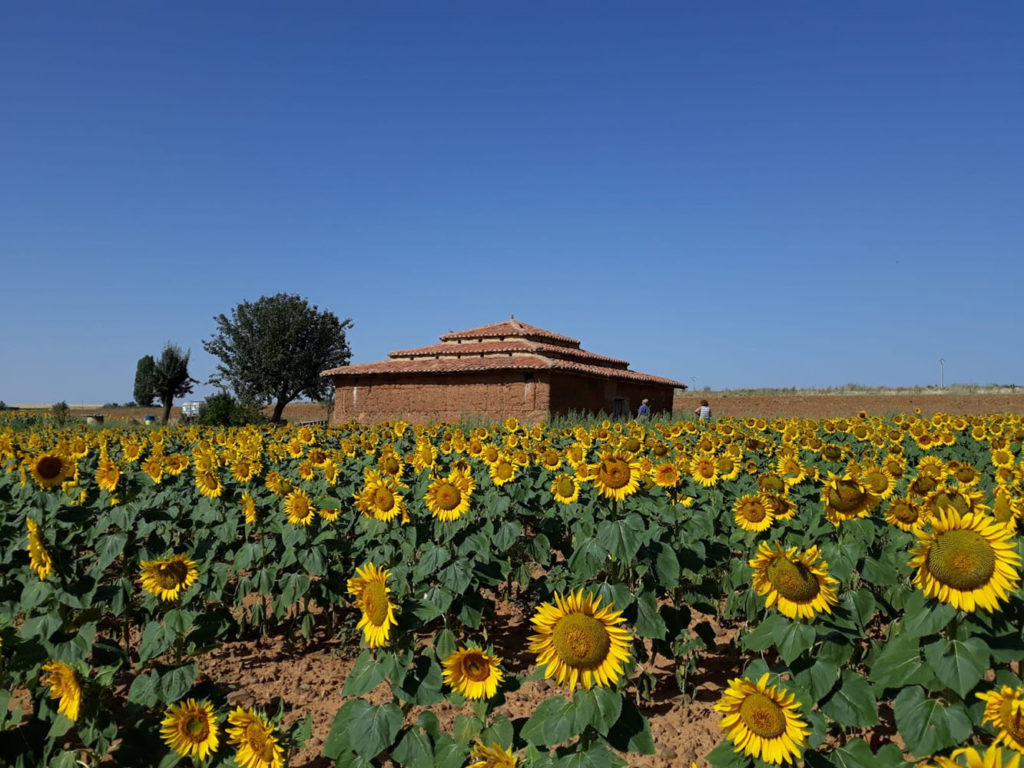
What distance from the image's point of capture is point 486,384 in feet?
81.7

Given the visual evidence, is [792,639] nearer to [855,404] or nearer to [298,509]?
[298,509]

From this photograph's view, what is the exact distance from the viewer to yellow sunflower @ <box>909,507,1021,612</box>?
217 cm

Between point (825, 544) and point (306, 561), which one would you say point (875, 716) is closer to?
point (825, 544)

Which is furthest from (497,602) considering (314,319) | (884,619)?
(314,319)

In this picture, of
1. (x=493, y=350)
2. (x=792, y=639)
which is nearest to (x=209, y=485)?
(x=792, y=639)

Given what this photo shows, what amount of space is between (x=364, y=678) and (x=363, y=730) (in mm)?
199

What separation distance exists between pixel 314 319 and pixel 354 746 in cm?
4740

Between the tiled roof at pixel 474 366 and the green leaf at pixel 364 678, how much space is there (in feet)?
66.8

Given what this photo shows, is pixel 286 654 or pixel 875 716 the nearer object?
pixel 875 716

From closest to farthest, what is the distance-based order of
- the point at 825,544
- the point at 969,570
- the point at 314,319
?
the point at 969,570
the point at 825,544
the point at 314,319

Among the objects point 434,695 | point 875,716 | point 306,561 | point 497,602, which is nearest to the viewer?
point 875,716

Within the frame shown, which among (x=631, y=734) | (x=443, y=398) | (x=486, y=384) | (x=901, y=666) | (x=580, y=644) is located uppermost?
(x=486, y=384)

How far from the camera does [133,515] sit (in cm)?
486

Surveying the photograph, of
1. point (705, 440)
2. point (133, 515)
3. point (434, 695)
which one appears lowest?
point (434, 695)
